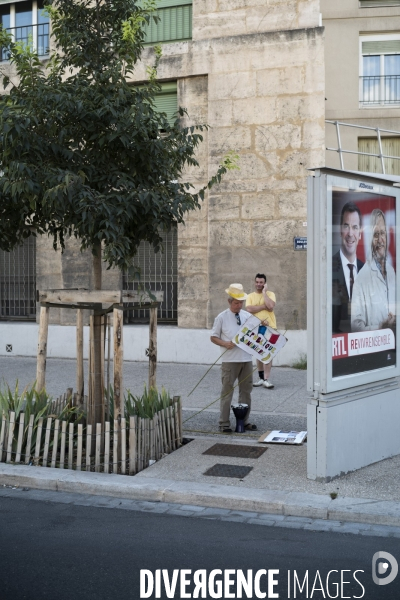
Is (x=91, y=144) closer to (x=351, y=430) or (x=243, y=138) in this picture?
(x=351, y=430)

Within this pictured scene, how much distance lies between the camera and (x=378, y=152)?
16.8 meters

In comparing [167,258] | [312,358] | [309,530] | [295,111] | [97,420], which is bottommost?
[309,530]

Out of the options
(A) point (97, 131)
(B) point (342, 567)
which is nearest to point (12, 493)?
(B) point (342, 567)

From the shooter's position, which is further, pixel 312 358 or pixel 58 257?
pixel 58 257

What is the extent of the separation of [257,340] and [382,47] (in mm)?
11304

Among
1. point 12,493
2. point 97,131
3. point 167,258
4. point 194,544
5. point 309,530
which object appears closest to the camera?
point 194,544

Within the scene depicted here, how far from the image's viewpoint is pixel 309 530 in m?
5.58

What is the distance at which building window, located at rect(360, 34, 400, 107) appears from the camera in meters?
17.0

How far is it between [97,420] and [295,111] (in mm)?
8676

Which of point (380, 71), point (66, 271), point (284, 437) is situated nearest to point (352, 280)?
point (284, 437)

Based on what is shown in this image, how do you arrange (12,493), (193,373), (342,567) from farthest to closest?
(193,373) < (12,493) < (342,567)

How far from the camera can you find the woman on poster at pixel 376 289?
275 inches

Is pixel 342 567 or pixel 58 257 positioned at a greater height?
pixel 58 257

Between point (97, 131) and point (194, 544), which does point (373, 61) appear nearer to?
point (97, 131)
